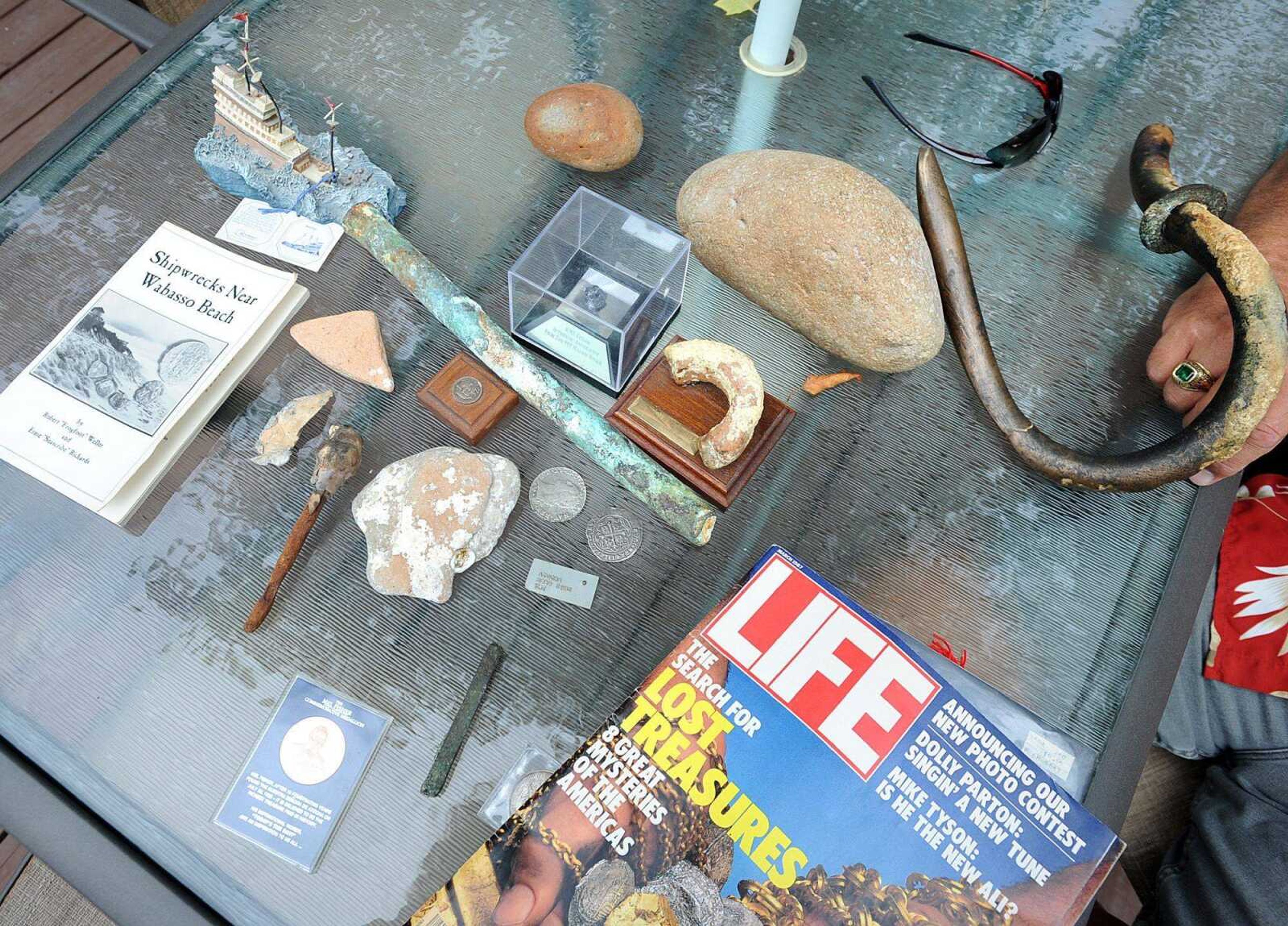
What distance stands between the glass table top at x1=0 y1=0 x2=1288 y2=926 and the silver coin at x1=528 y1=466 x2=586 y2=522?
0.7 inches

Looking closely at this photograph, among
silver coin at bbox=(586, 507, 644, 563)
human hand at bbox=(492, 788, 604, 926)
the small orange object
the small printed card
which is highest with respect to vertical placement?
the small orange object

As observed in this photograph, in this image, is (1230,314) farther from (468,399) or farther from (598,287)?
(468,399)

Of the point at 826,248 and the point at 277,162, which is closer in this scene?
the point at 826,248

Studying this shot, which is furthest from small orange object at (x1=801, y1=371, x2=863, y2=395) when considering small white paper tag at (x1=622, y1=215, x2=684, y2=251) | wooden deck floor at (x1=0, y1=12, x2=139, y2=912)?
wooden deck floor at (x1=0, y1=12, x2=139, y2=912)

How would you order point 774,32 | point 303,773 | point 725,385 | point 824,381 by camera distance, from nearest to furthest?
point 303,773 < point 725,385 < point 824,381 < point 774,32

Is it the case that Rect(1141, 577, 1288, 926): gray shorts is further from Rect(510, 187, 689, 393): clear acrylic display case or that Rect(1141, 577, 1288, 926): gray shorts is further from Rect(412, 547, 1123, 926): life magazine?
Rect(510, 187, 689, 393): clear acrylic display case

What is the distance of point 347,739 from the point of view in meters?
0.92

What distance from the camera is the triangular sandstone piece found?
110cm

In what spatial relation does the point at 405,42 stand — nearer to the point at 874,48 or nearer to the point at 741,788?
the point at 874,48

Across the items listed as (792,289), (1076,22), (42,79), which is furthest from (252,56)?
(1076,22)

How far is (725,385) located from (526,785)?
553 millimetres

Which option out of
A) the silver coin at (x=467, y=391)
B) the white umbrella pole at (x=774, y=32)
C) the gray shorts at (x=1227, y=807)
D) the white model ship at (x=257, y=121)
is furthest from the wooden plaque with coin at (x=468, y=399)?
the gray shorts at (x=1227, y=807)

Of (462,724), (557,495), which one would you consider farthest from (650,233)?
(462,724)

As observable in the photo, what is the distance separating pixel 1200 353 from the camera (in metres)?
1.06
